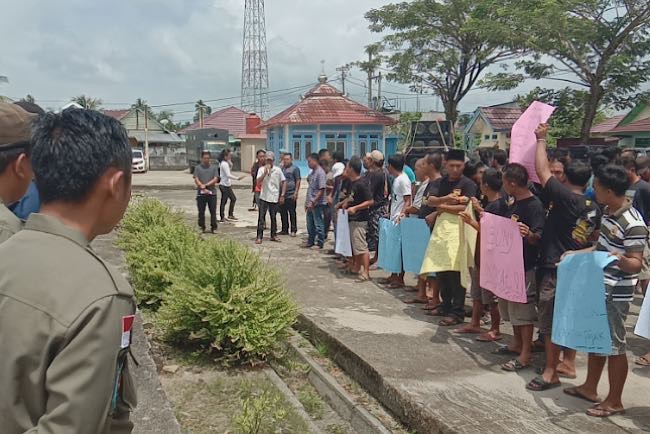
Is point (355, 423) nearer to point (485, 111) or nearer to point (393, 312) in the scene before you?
point (393, 312)

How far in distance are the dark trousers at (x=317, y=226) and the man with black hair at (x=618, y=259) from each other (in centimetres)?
621

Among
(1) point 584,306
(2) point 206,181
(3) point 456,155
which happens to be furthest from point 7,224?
(2) point 206,181

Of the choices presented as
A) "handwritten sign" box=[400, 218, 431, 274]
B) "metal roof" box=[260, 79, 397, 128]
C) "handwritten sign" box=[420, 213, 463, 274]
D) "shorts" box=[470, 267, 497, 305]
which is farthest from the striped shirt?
"metal roof" box=[260, 79, 397, 128]

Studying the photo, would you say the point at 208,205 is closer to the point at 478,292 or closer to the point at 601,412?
the point at 478,292

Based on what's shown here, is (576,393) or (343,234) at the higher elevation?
(343,234)

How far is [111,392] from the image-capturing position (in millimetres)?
1162

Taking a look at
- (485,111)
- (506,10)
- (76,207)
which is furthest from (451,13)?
(76,207)

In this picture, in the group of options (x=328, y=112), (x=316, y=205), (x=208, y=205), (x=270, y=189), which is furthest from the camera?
(x=328, y=112)

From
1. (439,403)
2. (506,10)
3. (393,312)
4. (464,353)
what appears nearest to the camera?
(439,403)

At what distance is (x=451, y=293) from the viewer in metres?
5.58

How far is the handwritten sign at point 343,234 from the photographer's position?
7309mm

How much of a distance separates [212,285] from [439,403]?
209 cm

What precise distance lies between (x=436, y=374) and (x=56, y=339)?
351 centimetres

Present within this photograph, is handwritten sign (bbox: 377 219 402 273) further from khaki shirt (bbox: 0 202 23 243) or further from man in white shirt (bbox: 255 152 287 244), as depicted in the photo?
khaki shirt (bbox: 0 202 23 243)
